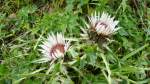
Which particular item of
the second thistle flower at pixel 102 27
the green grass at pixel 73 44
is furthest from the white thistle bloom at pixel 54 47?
the second thistle flower at pixel 102 27

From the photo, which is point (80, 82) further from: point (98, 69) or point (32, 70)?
point (32, 70)

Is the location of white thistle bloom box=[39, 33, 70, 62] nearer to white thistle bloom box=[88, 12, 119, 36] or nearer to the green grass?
the green grass

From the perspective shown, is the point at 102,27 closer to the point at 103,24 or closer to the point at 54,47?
the point at 103,24

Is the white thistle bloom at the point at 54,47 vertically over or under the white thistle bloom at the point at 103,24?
under

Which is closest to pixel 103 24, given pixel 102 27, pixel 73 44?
pixel 102 27

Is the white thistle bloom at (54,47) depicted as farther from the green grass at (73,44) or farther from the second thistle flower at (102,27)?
the second thistle flower at (102,27)

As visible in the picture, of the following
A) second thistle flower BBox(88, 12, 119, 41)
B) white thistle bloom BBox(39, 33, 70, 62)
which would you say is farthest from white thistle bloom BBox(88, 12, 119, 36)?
white thistle bloom BBox(39, 33, 70, 62)
